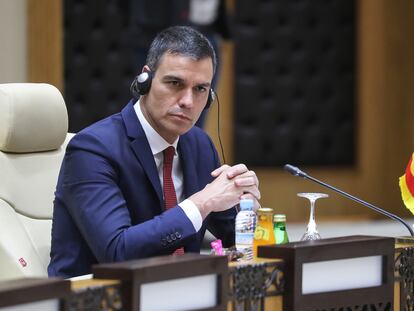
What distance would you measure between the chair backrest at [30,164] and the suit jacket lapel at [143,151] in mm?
328

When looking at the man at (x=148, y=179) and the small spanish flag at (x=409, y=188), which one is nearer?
the man at (x=148, y=179)

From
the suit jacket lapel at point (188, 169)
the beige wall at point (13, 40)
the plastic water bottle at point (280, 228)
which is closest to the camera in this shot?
the plastic water bottle at point (280, 228)

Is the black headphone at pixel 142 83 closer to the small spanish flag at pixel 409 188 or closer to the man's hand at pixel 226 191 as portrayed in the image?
the man's hand at pixel 226 191

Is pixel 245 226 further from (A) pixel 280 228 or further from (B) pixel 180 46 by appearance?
(B) pixel 180 46

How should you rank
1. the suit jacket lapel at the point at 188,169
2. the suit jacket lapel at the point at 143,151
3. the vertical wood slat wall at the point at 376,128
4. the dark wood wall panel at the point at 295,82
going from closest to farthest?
1. the suit jacket lapel at the point at 143,151
2. the suit jacket lapel at the point at 188,169
3. the dark wood wall panel at the point at 295,82
4. the vertical wood slat wall at the point at 376,128

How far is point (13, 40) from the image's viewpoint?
5312 mm

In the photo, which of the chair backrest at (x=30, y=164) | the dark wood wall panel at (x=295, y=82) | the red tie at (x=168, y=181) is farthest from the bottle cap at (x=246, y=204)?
the dark wood wall panel at (x=295, y=82)

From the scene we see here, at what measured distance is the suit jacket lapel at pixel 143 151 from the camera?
267 cm

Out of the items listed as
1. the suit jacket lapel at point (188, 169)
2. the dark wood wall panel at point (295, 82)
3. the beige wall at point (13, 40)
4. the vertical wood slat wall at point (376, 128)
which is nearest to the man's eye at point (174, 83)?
the suit jacket lapel at point (188, 169)

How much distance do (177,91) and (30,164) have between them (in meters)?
0.54

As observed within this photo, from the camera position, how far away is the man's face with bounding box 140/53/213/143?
2680 millimetres

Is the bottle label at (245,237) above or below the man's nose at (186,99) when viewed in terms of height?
below

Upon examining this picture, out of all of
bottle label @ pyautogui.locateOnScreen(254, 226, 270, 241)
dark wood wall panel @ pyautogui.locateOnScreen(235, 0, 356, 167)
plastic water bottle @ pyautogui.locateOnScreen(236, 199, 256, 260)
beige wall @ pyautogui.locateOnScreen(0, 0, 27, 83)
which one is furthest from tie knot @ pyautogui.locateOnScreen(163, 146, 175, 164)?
dark wood wall panel @ pyautogui.locateOnScreen(235, 0, 356, 167)

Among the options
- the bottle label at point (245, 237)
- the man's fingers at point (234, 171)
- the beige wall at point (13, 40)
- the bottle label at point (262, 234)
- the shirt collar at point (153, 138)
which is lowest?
the bottle label at point (245, 237)
